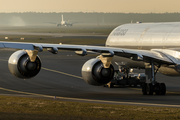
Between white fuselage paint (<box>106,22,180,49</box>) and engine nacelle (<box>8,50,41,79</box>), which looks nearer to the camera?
engine nacelle (<box>8,50,41,79</box>)

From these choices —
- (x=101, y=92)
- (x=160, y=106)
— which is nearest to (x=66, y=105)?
(x=160, y=106)

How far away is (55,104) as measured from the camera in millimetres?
23641

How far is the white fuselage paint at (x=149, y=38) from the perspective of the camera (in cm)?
2747

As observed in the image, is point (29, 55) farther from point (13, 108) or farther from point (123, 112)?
point (123, 112)

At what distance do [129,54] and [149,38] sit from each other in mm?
5269

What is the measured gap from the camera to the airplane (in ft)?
79.2

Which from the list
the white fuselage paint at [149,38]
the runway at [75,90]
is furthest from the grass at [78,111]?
the white fuselage paint at [149,38]

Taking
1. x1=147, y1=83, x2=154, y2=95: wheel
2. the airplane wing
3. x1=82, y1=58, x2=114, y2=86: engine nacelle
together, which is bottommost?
x1=147, y1=83, x2=154, y2=95: wheel

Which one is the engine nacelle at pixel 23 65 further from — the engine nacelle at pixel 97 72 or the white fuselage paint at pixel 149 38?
→ the white fuselage paint at pixel 149 38

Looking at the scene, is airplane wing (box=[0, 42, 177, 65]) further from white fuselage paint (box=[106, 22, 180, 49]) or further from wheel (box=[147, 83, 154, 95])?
wheel (box=[147, 83, 154, 95])

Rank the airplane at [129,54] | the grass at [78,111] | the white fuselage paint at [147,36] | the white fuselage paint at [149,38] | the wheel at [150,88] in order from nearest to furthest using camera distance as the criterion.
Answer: the grass at [78,111] < the airplane at [129,54] < the white fuselage paint at [149,38] < the white fuselage paint at [147,36] < the wheel at [150,88]

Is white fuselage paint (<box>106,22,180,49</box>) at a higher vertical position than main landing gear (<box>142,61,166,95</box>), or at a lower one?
higher

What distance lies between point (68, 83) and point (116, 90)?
19.9 ft

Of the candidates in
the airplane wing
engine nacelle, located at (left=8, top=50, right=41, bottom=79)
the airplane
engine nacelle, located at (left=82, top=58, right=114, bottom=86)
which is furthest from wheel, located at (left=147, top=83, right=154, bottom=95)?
engine nacelle, located at (left=8, top=50, right=41, bottom=79)
